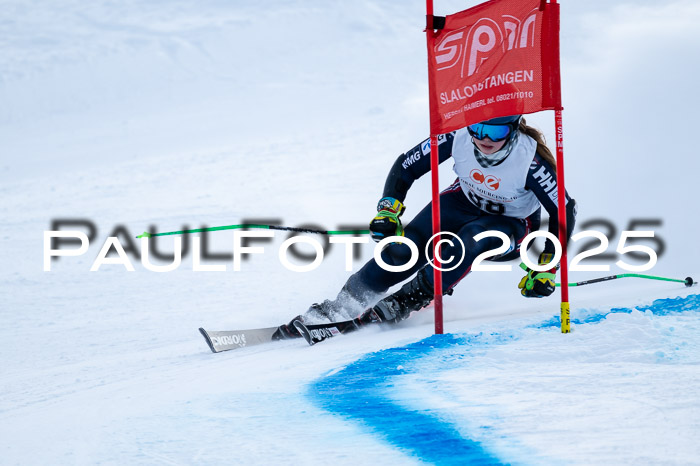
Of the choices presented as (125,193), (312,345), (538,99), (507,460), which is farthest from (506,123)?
(125,193)

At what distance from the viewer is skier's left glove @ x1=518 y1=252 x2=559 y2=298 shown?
174 inches

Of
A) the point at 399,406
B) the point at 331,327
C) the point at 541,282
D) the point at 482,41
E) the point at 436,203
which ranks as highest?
the point at 482,41

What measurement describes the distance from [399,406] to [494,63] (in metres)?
1.74

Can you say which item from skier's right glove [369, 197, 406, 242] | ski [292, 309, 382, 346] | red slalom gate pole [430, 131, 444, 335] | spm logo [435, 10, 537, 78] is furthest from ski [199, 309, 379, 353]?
spm logo [435, 10, 537, 78]

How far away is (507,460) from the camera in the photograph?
95.2 inches

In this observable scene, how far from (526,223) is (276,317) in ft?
5.37

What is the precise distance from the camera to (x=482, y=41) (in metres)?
3.92

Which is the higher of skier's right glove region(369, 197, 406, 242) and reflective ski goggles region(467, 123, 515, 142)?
reflective ski goggles region(467, 123, 515, 142)

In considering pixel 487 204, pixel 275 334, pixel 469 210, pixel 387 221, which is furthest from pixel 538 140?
pixel 275 334

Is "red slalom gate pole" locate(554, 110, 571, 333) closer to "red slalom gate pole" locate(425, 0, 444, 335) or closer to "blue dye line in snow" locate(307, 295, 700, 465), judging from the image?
"blue dye line in snow" locate(307, 295, 700, 465)

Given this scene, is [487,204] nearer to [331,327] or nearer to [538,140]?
[538,140]

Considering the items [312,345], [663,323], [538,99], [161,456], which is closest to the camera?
[161,456]

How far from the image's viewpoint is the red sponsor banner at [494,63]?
149 inches

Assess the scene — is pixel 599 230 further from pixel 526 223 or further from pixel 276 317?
pixel 276 317
